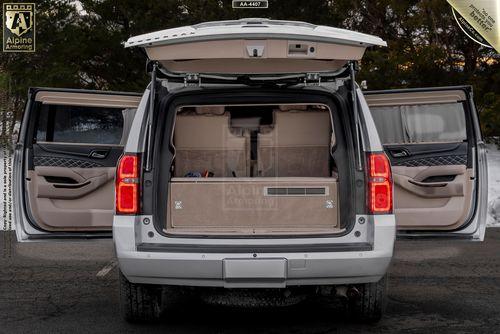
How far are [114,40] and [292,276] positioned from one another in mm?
21098

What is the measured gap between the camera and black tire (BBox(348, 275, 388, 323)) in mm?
6230

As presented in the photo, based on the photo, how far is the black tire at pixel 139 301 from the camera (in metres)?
6.22

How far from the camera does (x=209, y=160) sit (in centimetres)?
680

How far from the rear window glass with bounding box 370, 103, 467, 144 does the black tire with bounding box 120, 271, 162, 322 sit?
2.42m

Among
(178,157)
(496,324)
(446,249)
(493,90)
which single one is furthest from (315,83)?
(493,90)

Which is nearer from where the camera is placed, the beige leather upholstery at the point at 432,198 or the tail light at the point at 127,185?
the tail light at the point at 127,185

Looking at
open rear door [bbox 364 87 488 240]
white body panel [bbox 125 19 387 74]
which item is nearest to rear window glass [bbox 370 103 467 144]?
open rear door [bbox 364 87 488 240]

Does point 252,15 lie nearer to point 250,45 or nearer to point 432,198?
point 432,198

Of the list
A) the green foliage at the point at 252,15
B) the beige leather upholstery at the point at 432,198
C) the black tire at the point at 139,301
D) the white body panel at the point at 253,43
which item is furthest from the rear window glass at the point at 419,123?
the green foliage at the point at 252,15

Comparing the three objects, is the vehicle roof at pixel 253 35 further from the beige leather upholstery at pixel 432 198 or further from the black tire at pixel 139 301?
the beige leather upholstery at pixel 432 198

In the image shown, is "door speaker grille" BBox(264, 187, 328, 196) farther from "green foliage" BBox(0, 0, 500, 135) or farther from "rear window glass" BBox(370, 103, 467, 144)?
"green foliage" BBox(0, 0, 500, 135)

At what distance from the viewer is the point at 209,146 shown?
674 cm

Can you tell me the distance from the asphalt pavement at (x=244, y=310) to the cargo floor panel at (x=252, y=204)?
809mm

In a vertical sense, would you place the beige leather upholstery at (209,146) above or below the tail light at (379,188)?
above
